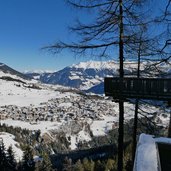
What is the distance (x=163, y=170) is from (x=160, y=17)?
6.19 metres

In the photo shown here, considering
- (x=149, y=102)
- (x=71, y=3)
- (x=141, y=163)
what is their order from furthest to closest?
(x=149, y=102) < (x=71, y=3) < (x=141, y=163)

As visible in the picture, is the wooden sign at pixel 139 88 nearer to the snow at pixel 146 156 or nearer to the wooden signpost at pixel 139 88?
the wooden signpost at pixel 139 88

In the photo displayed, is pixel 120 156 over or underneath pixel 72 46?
underneath

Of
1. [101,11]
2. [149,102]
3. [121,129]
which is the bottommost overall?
[121,129]

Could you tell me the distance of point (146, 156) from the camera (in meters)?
4.43

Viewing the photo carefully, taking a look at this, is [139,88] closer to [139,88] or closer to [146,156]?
[139,88]

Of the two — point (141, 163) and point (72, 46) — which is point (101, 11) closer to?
point (72, 46)

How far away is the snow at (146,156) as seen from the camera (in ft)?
12.6

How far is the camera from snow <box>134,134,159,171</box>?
A: 3838mm

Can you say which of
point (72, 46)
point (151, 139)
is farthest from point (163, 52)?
point (151, 139)

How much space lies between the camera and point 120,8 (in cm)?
1362

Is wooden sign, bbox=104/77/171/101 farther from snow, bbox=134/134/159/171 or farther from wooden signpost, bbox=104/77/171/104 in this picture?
snow, bbox=134/134/159/171

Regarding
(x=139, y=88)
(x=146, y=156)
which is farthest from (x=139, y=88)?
(x=146, y=156)

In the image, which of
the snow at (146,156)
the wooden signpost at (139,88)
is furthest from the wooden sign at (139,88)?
the snow at (146,156)
